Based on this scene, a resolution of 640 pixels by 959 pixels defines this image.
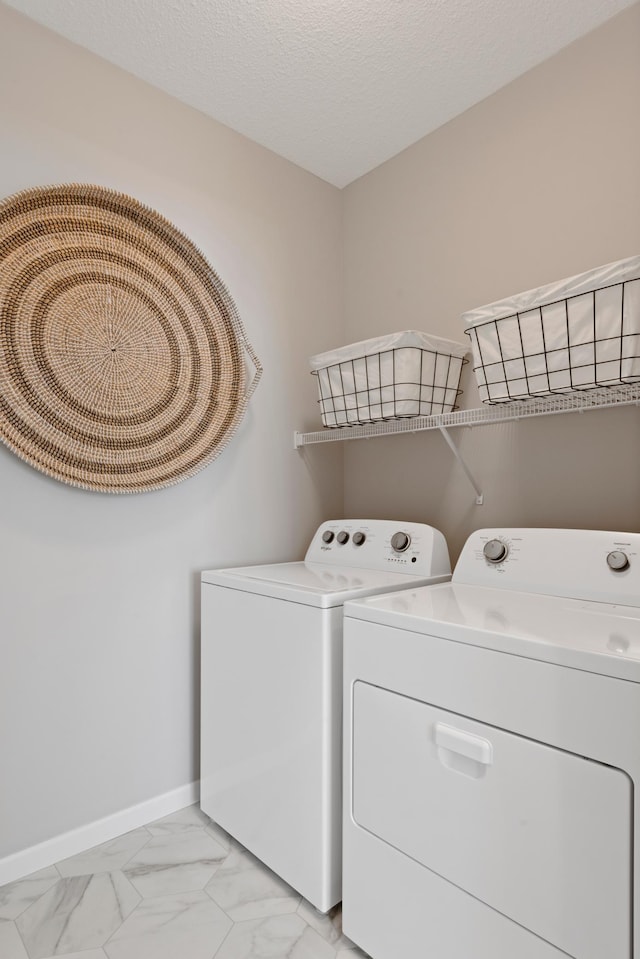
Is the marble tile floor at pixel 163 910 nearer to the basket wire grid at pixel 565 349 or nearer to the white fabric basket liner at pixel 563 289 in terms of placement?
the basket wire grid at pixel 565 349

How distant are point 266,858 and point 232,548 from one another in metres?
0.92

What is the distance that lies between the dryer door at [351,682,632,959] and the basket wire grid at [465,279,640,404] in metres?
0.81

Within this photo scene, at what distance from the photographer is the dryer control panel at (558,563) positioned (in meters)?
1.28

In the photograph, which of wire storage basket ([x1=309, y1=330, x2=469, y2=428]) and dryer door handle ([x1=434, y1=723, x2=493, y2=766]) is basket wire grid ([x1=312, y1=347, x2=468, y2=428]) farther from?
dryer door handle ([x1=434, y1=723, x2=493, y2=766])

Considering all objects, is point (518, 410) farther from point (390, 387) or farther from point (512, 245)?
point (512, 245)

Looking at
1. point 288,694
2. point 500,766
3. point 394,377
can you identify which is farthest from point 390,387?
point 500,766

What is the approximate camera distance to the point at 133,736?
169 cm

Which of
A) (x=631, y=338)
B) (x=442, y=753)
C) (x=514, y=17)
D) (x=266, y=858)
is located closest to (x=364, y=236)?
Result: (x=514, y=17)

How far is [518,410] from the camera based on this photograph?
1.51 m

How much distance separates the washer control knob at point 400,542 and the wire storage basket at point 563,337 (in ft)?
1.67

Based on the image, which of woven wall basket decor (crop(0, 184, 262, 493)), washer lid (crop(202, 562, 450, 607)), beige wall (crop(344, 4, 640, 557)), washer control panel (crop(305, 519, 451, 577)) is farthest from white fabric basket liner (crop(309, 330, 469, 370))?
washer lid (crop(202, 562, 450, 607))

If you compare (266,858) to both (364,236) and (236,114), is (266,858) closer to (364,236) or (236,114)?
(364,236)

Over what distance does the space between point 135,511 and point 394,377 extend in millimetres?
897

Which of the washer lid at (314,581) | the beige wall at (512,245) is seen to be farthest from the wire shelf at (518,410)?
the washer lid at (314,581)
